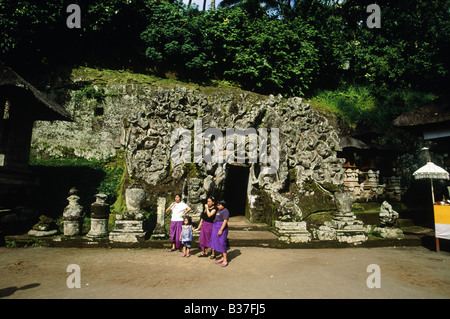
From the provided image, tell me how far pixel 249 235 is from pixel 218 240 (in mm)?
2367

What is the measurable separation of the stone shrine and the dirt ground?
39 centimetres

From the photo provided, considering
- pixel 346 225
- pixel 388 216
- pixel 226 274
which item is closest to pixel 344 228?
pixel 346 225

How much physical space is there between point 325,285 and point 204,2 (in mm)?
30087

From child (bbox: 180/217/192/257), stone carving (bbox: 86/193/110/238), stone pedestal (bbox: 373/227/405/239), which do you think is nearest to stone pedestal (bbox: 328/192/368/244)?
stone pedestal (bbox: 373/227/405/239)

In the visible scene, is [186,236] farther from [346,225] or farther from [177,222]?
[346,225]

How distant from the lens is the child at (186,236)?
6.23m

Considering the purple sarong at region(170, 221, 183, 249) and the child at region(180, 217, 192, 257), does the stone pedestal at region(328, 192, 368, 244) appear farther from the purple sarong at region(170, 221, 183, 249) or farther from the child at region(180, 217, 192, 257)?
the purple sarong at region(170, 221, 183, 249)

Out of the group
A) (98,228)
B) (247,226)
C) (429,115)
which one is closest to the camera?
(98,228)

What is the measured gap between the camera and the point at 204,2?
2717 cm

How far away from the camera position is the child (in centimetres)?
623

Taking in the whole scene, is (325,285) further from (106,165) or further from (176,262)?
(106,165)

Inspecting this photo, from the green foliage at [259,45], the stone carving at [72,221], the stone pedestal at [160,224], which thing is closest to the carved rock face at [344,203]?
the stone pedestal at [160,224]

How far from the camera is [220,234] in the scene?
18.6 feet
